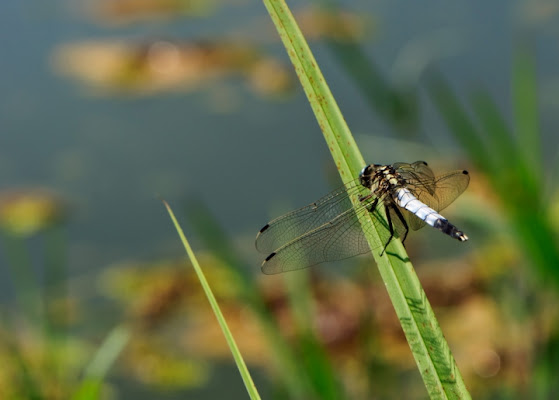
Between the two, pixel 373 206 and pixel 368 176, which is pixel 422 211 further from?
pixel 373 206

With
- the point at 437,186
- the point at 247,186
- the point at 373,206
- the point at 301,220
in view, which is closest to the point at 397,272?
the point at 373,206

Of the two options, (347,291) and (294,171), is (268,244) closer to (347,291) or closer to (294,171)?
(347,291)

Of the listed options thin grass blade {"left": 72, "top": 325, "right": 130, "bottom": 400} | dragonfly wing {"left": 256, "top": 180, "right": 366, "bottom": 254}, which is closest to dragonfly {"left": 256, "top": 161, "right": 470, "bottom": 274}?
dragonfly wing {"left": 256, "top": 180, "right": 366, "bottom": 254}

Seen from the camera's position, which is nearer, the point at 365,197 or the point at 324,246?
the point at 365,197

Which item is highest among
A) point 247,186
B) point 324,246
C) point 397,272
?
point 247,186

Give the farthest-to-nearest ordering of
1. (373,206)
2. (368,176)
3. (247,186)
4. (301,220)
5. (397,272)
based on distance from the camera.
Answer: (247,186) < (301,220) < (368,176) < (373,206) < (397,272)

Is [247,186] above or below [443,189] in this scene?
above

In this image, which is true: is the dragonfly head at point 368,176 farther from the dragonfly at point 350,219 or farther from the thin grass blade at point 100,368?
the thin grass blade at point 100,368
